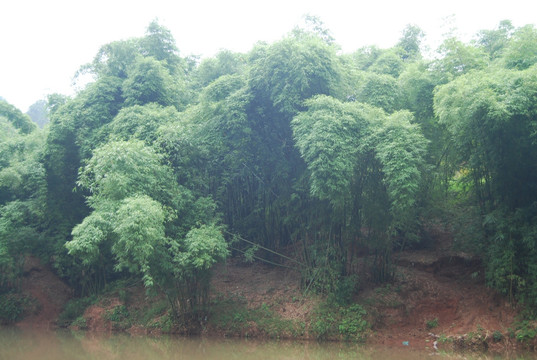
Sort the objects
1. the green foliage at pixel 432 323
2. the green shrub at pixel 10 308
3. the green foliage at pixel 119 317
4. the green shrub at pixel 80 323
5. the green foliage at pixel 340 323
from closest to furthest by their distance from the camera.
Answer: the green foliage at pixel 432 323, the green foliage at pixel 340 323, the green foliage at pixel 119 317, the green shrub at pixel 80 323, the green shrub at pixel 10 308

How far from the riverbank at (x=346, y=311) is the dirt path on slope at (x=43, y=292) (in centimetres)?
9

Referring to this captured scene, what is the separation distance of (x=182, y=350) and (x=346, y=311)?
158 inches

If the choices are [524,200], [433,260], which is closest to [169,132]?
[433,260]

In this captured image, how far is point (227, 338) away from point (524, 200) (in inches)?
307

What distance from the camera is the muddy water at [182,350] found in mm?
8711

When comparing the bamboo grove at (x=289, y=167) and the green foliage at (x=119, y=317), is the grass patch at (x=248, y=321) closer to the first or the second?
the bamboo grove at (x=289, y=167)

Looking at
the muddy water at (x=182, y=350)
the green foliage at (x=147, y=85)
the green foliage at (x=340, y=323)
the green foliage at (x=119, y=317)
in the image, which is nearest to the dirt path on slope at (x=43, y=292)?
the green foliage at (x=119, y=317)

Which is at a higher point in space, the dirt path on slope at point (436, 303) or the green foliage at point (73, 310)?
the dirt path on slope at point (436, 303)

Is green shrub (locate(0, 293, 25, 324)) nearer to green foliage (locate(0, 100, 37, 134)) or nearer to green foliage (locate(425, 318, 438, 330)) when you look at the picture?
green foliage (locate(0, 100, 37, 134))

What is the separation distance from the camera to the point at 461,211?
1167 centimetres

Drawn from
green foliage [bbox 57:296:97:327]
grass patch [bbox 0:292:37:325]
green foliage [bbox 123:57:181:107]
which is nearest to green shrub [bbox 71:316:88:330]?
green foliage [bbox 57:296:97:327]

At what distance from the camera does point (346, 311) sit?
34.2 feet

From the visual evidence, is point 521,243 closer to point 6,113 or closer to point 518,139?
point 518,139

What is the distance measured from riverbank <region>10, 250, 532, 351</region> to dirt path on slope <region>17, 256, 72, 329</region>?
0.30 ft
